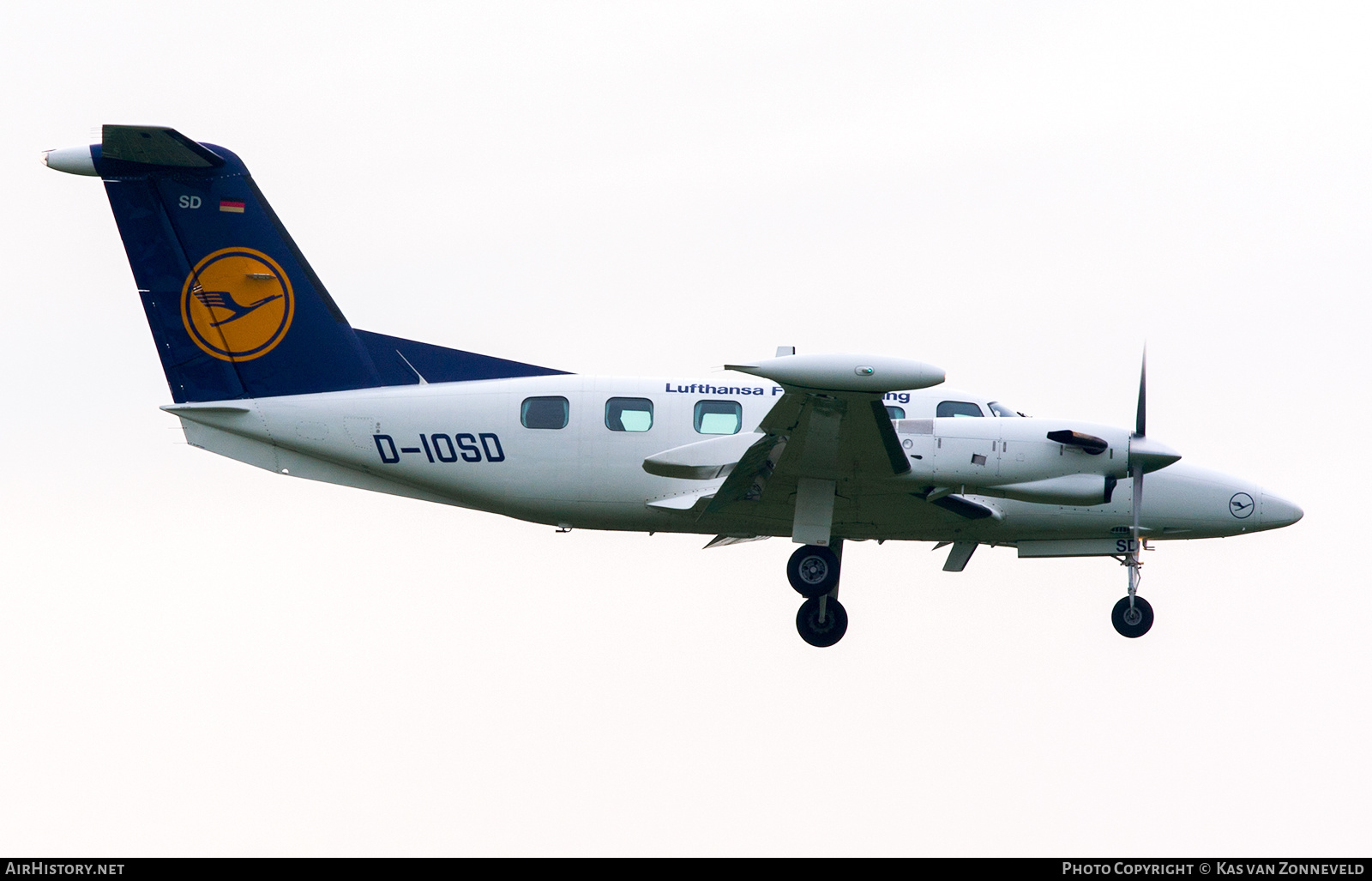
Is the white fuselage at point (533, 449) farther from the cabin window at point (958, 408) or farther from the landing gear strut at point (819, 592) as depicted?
the landing gear strut at point (819, 592)

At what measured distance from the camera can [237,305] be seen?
1833 cm

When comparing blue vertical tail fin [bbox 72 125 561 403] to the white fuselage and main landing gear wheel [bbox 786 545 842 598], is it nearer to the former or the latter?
the white fuselage

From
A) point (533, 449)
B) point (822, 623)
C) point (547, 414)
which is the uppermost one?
point (547, 414)

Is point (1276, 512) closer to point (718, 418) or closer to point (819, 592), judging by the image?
point (819, 592)

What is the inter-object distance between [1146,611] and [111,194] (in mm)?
14336

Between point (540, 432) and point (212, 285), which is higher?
point (212, 285)

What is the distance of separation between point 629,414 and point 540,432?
1.11 m

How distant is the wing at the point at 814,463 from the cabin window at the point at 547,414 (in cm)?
213

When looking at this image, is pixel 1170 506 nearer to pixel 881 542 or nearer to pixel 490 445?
pixel 881 542

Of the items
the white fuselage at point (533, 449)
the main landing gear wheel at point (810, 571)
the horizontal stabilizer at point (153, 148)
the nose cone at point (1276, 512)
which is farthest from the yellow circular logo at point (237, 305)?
the nose cone at point (1276, 512)

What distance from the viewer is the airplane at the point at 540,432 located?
16828 millimetres

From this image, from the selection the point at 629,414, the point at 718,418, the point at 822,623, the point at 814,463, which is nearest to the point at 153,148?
the point at 629,414

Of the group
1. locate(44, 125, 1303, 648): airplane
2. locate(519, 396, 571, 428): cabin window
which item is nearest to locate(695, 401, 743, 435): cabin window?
locate(44, 125, 1303, 648): airplane
